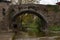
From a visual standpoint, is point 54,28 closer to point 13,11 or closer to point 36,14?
point 36,14

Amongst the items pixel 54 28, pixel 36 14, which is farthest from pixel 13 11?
pixel 54 28

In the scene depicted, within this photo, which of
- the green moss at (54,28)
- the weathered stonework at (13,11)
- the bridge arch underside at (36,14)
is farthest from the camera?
the green moss at (54,28)

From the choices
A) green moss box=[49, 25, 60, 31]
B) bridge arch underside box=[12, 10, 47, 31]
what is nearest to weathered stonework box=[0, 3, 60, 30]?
bridge arch underside box=[12, 10, 47, 31]

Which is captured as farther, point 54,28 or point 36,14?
point 54,28

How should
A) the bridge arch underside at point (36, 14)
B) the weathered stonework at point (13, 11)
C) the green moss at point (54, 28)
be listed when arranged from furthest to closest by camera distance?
1. the green moss at point (54, 28)
2. the bridge arch underside at point (36, 14)
3. the weathered stonework at point (13, 11)

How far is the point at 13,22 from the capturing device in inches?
672

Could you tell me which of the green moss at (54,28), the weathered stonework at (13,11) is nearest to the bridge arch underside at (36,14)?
the weathered stonework at (13,11)

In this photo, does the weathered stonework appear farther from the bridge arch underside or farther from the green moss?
the green moss

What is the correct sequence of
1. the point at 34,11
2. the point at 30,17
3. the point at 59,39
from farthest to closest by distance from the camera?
the point at 30,17 < the point at 34,11 < the point at 59,39

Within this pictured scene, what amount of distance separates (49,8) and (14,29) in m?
3.03

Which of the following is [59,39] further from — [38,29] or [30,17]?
[30,17]

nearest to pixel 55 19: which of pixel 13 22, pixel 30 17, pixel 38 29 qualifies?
pixel 38 29

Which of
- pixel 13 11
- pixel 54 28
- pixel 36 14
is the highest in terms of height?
pixel 13 11

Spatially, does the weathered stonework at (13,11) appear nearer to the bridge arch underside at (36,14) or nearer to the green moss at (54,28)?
the bridge arch underside at (36,14)
